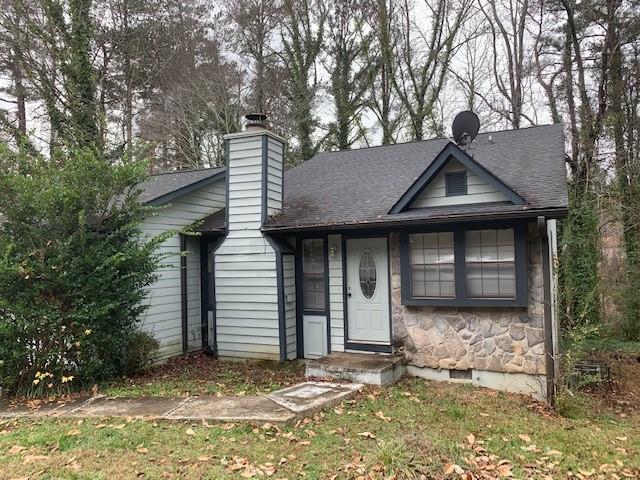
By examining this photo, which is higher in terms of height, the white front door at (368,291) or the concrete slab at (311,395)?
the white front door at (368,291)

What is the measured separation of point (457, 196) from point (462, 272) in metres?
1.12

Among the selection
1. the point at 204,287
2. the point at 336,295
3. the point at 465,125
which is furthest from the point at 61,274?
the point at 465,125

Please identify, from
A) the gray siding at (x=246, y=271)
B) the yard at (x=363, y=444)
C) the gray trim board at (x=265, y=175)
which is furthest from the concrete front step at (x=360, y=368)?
the gray trim board at (x=265, y=175)

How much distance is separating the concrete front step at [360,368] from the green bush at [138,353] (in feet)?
8.59

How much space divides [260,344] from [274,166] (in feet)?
10.5

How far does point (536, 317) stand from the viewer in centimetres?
627

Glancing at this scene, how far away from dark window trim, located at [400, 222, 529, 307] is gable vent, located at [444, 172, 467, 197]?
52 cm

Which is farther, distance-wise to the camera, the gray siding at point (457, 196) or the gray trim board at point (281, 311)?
the gray trim board at point (281, 311)

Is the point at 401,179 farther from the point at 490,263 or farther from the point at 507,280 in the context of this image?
the point at 507,280

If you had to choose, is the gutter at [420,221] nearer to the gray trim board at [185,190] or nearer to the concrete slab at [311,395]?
the gray trim board at [185,190]

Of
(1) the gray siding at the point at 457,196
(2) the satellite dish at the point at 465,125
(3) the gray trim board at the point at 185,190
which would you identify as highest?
(2) the satellite dish at the point at 465,125

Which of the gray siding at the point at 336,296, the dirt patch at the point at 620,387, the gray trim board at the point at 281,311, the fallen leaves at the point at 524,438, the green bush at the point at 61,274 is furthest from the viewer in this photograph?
the gray trim board at the point at 281,311

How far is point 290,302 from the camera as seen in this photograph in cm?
809

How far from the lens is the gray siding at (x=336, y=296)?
7.79 metres
